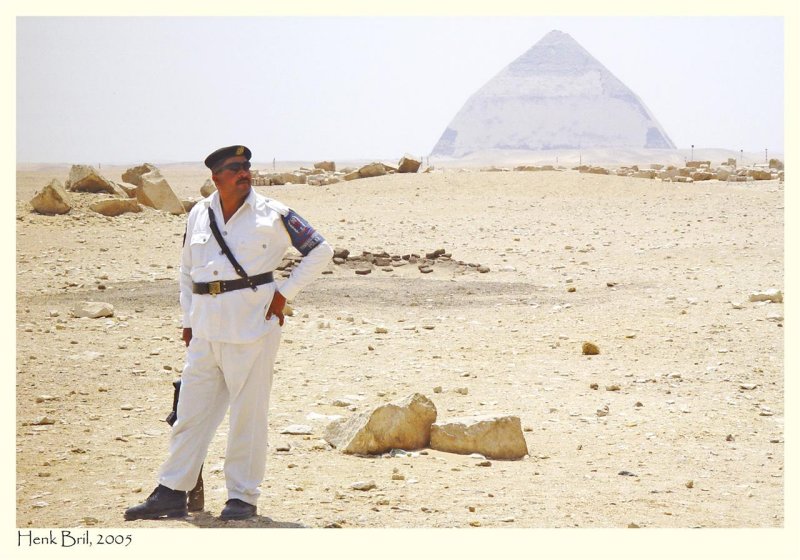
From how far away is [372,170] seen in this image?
29125mm

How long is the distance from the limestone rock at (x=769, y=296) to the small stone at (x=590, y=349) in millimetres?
2236

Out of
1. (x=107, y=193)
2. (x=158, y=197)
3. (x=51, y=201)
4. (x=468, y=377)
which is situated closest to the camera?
(x=468, y=377)

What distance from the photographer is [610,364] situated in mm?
8547

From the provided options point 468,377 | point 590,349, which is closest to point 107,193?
point 590,349

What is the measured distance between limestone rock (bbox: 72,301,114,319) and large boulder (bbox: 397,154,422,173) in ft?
A: 65.5

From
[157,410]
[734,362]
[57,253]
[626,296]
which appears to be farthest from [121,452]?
[57,253]

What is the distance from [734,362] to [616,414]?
167 centimetres

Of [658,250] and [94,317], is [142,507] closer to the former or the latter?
[94,317]

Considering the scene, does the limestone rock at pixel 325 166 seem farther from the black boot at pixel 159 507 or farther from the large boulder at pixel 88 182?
the black boot at pixel 159 507

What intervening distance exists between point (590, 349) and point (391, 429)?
10.4ft

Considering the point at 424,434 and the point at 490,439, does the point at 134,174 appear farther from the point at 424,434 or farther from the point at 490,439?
the point at 490,439

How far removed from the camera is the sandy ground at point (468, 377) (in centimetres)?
529

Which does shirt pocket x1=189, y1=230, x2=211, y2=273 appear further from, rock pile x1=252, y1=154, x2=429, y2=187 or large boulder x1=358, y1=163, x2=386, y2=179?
large boulder x1=358, y1=163, x2=386, y2=179

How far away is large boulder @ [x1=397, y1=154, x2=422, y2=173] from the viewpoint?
30.1 metres
